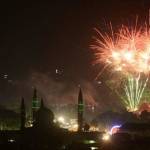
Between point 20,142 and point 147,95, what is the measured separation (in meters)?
23.8

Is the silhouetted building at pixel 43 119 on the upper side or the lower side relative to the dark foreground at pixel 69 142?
upper

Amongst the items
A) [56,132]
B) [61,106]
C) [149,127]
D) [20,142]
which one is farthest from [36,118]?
[61,106]

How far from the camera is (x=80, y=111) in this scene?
→ 57188 mm

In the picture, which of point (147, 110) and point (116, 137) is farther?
point (147, 110)

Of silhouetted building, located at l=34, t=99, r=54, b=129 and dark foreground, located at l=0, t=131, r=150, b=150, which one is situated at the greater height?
silhouetted building, located at l=34, t=99, r=54, b=129

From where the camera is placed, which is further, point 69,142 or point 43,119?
point 43,119

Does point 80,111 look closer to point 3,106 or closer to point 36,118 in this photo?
point 36,118

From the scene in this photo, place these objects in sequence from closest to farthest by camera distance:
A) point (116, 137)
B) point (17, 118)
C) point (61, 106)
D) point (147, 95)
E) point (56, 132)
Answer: point (116, 137), point (56, 132), point (147, 95), point (17, 118), point (61, 106)

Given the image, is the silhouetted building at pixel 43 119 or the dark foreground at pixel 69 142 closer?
the dark foreground at pixel 69 142

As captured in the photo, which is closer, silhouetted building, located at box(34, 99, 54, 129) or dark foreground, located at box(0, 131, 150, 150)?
dark foreground, located at box(0, 131, 150, 150)

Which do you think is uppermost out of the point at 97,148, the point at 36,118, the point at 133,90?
the point at 133,90

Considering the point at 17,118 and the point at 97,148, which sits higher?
the point at 17,118

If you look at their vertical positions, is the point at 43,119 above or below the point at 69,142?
above

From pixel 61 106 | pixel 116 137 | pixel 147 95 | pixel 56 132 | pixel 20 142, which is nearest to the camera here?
pixel 116 137
